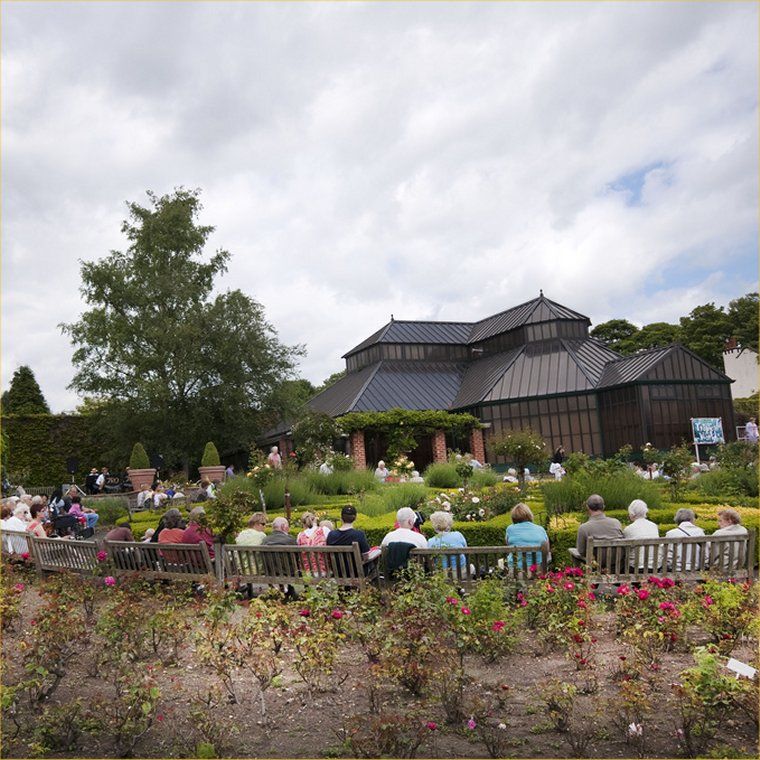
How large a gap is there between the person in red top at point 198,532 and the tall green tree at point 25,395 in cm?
3388

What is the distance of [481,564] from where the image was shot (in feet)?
25.2

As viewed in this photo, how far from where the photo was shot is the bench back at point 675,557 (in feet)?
23.5

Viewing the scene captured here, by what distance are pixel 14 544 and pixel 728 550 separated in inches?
398

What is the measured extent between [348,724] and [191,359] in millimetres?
28823

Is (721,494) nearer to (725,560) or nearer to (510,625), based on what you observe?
(725,560)

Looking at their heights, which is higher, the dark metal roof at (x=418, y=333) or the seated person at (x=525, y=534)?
the dark metal roof at (x=418, y=333)

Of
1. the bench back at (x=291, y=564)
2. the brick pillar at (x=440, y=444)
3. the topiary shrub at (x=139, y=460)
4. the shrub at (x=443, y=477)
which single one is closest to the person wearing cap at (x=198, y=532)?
the bench back at (x=291, y=564)

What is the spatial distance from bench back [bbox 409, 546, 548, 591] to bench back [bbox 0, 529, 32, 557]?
7030 mm

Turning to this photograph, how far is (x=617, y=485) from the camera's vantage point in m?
11.2

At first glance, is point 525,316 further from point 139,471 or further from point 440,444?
point 139,471

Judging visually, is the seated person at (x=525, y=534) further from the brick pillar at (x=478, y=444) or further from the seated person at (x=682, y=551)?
the brick pillar at (x=478, y=444)

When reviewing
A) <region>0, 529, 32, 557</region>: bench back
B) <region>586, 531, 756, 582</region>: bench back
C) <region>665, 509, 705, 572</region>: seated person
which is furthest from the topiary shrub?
<region>586, 531, 756, 582</region>: bench back

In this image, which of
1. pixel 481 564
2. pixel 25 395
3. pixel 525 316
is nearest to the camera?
pixel 481 564

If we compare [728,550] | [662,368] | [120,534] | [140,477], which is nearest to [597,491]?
[728,550]
